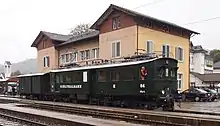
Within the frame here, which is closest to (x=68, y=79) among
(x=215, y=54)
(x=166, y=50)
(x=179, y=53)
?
(x=166, y=50)

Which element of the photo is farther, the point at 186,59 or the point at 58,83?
the point at 186,59

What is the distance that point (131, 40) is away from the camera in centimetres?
3028

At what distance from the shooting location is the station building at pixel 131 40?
30.3 meters

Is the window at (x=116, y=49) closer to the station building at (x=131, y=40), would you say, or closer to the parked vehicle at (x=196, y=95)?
the station building at (x=131, y=40)

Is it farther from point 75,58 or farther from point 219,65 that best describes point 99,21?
point 219,65

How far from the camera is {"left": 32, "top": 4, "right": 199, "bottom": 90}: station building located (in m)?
30.3

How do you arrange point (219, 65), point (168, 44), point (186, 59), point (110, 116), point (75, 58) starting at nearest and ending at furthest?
point (110, 116)
point (168, 44)
point (186, 59)
point (75, 58)
point (219, 65)

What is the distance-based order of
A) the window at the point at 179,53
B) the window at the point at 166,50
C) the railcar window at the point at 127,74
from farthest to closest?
the window at the point at 179,53
the window at the point at 166,50
the railcar window at the point at 127,74

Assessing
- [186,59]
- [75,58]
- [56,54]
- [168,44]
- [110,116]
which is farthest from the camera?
[56,54]

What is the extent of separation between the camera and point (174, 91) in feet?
66.5

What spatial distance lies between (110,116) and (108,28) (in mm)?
18978

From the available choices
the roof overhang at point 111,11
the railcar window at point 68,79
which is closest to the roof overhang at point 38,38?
the roof overhang at point 111,11

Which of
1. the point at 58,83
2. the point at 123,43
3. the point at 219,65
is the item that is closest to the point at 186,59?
the point at 123,43

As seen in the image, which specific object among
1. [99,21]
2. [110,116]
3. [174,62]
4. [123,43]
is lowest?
[110,116]
